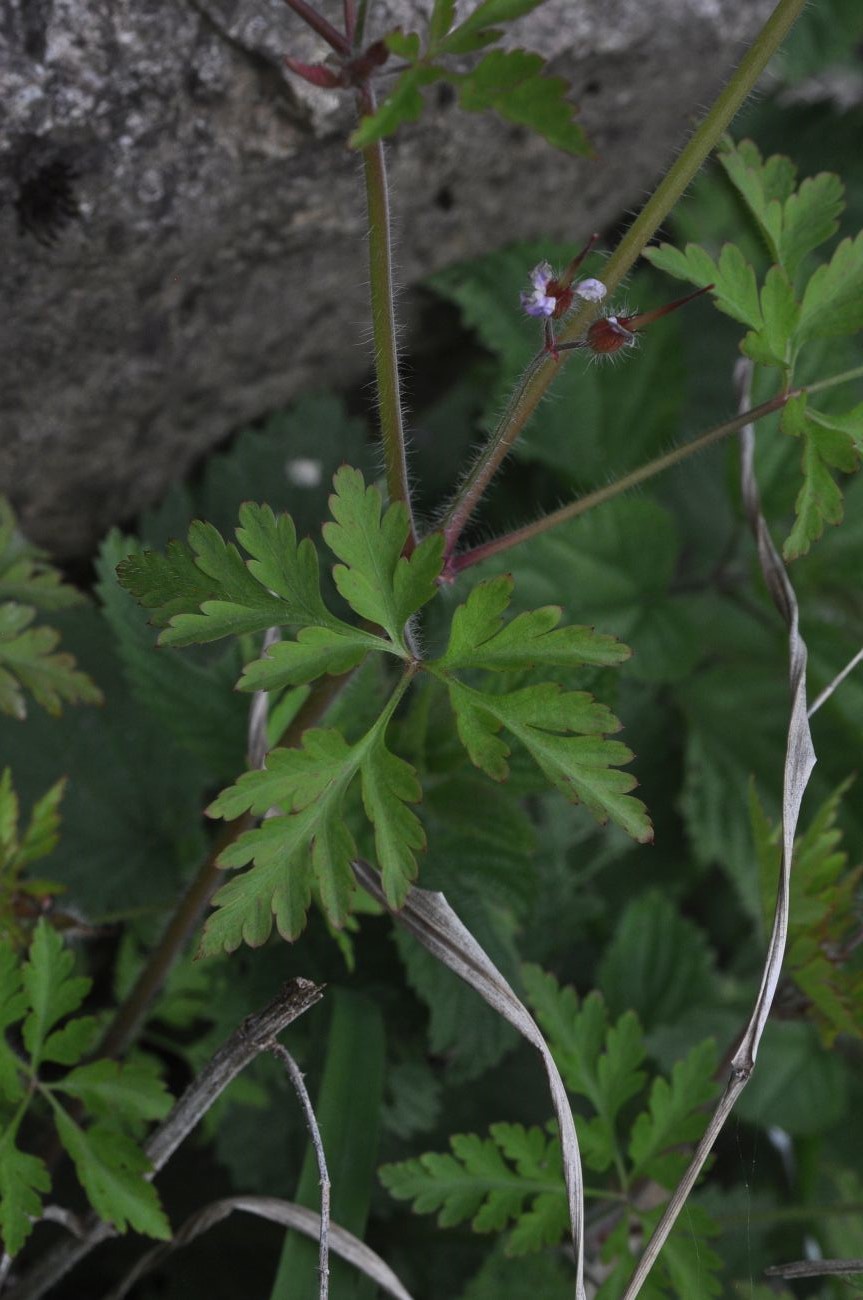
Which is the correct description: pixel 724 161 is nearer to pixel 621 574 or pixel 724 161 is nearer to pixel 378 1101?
pixel 621 574

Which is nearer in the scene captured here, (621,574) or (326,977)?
A: (326,977)

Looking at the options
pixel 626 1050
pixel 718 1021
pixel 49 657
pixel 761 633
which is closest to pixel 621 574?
pixel 761 633

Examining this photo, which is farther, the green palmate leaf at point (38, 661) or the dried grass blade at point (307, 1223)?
the green palmate leaf at point (38, 661)

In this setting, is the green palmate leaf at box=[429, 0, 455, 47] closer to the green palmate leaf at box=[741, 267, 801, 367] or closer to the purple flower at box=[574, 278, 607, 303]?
the purple flower at box=[574, 278, 607, 303]

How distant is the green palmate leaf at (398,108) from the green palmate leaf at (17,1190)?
3.28 ft

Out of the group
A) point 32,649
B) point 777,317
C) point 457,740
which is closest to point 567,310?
point 777,317

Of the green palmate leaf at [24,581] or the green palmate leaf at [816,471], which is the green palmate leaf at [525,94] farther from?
the green palmate leaf at [24,581]

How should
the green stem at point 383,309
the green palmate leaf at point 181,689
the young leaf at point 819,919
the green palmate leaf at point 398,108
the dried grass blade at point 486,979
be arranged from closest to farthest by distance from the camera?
the green palmate leaf at point 398,108
the green stem at point 383,309
the dried grass blade at point 486,979
the young leaf at point 819,919
the green palmate leaf at point 181,689

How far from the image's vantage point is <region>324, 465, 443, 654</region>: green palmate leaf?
1.04 m

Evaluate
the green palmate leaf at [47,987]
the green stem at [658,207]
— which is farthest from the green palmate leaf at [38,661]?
the green stem at [658,207]

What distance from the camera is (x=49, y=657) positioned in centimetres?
144

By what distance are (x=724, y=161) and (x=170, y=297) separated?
843 mm

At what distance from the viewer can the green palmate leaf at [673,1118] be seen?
1392 mm

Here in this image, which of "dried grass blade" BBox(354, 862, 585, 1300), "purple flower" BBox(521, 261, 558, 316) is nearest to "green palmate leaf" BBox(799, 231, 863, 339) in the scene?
"purple flower" BBox(521, 261, 558, 316)
